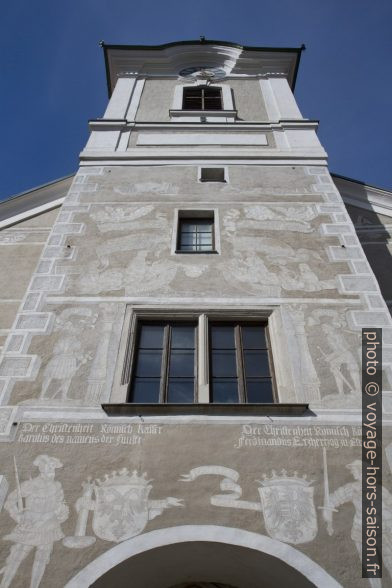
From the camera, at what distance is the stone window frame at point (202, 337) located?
579cm

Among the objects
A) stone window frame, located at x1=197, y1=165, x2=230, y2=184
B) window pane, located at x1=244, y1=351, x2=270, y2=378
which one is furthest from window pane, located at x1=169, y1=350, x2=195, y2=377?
stone window frame, located at x1=197, y1=165, x2=230, y2=184

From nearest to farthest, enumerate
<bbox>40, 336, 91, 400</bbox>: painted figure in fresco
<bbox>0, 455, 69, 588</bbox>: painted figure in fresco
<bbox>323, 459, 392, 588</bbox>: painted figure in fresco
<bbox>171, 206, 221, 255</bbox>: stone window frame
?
<bbox>0, 455, 69, 588</bbox>: painted figure in fresco, <bbox>323, 459, 392, 588</bbox>: painted figure in fresco, <bbox>40, 336, 91, 400</bbox>: painted figure in fresco, <bbox>171, 206, 221, 255</bbox>: stone window frame

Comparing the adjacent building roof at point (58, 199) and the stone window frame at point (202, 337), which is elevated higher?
the adjacent building roof at point (58, 199)

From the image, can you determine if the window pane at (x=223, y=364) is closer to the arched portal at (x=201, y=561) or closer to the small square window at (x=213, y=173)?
the arched portal at (x=201, y=561)

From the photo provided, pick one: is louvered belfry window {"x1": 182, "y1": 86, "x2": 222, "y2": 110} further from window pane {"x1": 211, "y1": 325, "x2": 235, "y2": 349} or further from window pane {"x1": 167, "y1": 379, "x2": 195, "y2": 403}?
window pane {"x1": 167, "y1": 379, "x2": 195, "y2": 403}

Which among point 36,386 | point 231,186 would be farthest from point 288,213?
point 36,386

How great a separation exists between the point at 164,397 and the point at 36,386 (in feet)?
4.40

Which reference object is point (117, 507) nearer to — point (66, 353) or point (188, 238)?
point (66, 353)

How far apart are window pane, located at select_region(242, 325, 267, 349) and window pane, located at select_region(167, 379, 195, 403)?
0.90 meters

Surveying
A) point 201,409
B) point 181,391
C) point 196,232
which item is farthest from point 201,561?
point 196,232

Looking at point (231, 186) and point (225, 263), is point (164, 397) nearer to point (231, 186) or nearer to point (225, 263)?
point (225, 263)

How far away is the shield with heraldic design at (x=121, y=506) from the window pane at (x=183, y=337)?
189 centimetres

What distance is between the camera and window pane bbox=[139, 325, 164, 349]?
6.52 meters

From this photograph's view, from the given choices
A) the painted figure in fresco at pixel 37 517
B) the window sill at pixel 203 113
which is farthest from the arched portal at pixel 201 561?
the window sill at pixel 203 113
